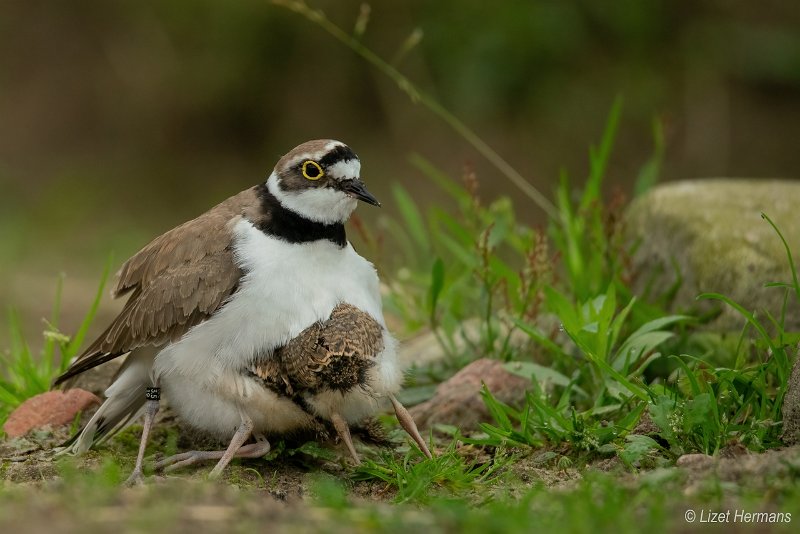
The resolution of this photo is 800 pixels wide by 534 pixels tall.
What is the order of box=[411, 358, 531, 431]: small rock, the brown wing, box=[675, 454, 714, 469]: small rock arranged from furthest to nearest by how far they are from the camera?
box=[411, 358, 531, 431]: small rock < the brown wing < box=[675, 454, 714, 469]: small rock

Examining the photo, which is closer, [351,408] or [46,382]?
[351,408]

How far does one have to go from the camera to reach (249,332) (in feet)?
15.1

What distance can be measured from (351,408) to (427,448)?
1.26 ft

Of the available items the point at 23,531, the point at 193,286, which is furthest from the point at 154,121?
the point at 23,531

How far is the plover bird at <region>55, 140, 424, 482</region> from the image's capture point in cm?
461

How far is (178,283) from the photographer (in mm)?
4836

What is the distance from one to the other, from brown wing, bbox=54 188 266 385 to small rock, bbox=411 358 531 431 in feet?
3.97

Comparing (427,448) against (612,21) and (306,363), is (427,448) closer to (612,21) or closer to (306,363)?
(306,363)

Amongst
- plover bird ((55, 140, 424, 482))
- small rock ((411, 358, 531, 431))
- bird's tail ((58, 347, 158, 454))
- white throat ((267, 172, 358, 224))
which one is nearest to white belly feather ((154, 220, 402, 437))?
plover bird ((55, 140, 424, 482))

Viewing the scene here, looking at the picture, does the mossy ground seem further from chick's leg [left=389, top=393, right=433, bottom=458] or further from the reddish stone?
the reddish stone

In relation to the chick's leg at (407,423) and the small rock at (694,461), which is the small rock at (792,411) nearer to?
the small rock at (694,461)

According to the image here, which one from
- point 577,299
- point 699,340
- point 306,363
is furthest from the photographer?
point 577,299

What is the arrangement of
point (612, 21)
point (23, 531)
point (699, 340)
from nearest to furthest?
point (23, 531)
point (699, 340)
point (612, 21)

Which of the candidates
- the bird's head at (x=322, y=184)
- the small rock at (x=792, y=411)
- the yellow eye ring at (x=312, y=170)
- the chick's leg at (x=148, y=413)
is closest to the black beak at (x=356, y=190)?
the bird's head at (x=322, y=184)
